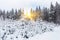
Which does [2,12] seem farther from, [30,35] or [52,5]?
[30,35]

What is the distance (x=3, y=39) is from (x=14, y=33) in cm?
156

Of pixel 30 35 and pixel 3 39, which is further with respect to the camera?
pixel 30 35

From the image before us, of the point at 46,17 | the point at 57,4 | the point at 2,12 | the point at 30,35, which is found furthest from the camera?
the point at 2,12

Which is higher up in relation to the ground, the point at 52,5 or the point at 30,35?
the point at 52,5

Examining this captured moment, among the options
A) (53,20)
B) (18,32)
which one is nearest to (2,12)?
(53,20)

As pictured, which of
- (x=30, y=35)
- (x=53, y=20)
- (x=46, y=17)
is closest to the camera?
(x=30, y=35)

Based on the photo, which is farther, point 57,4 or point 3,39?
point 57,4

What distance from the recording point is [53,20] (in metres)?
29.0

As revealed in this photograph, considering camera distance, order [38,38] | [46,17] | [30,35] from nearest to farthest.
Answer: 1. [38,38]
2. [30,35]
3. [46,17]

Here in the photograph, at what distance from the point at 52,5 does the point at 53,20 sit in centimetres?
733

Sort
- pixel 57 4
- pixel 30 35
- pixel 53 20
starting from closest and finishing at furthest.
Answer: pixel 30 35 < pixel 53 20 < pixel 57 4

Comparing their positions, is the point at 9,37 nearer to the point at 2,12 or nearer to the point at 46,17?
→ the point at 46,17

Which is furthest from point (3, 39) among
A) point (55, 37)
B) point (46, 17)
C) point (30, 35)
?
point (46, 17)

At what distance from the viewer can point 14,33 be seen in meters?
13.9
